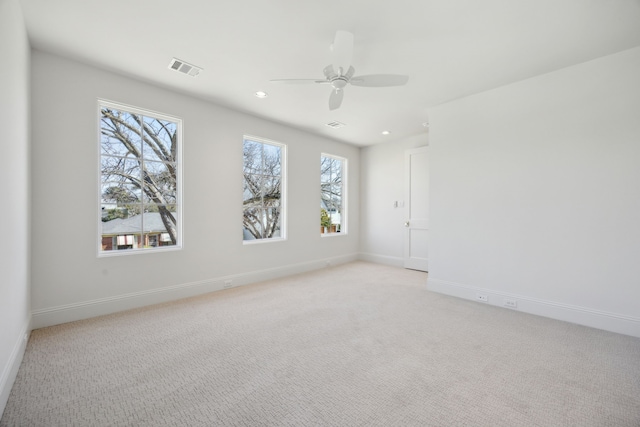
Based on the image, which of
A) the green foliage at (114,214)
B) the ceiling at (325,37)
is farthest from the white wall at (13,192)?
the green foliage at (114,214)

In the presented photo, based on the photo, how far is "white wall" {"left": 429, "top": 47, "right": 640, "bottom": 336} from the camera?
2.75 meters

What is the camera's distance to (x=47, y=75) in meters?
2.79

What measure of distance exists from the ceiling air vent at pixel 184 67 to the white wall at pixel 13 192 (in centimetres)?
112

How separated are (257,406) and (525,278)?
131 inches

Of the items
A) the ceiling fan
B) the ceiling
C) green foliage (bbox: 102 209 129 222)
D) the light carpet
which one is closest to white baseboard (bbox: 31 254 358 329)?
the light carpet

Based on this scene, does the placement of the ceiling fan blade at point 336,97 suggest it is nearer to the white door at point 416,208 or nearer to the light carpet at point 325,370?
the light carpet at point 325,370

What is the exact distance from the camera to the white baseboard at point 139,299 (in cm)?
282

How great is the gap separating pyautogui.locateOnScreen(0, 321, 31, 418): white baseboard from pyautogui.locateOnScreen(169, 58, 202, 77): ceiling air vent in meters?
2.82

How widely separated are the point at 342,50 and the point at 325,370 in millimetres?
2655

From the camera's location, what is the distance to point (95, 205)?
10.1ft

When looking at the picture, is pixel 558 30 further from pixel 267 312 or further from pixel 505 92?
pixel 267 312

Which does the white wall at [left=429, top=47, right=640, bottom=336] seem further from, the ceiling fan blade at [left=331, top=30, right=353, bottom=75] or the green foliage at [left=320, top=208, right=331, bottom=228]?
the green foliage at [left=320, top=208, right=331, bottom=228]

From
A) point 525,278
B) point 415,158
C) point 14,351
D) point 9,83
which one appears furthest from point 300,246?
point 9,83

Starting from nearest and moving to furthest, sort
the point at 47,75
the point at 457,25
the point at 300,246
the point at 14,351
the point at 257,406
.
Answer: the point at 257,406
the point at 14,351
the point at 457,25
the point at 47,75
the point at 300,246
